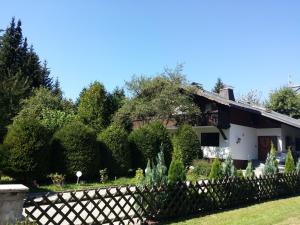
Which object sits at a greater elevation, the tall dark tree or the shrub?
the tall dark tree

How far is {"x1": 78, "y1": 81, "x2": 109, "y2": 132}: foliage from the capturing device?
3200cm

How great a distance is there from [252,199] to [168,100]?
55.5 ft

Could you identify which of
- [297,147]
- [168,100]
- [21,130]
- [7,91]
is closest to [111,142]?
[21,130]

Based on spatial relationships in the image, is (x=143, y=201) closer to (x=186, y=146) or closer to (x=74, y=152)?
(x=74, y=152)

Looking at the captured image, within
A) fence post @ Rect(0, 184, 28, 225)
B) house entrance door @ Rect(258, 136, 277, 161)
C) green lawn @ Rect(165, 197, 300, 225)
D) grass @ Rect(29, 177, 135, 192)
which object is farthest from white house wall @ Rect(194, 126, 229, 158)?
fence post @ Rect(0, 184, 28, 225)

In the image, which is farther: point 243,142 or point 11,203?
point 243,142

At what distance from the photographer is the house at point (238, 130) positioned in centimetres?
3086

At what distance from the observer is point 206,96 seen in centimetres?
3050

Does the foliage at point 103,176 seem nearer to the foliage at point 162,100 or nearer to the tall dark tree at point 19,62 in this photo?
the foliage at point 162,100

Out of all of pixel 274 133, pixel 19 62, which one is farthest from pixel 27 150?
pixel 19 62

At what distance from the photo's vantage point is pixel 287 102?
160ft

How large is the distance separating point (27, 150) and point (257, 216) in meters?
10.4

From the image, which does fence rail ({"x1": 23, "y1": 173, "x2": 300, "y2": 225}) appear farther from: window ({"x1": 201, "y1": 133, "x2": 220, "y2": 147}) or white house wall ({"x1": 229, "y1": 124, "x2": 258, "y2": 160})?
window ({"x1": 201, "y1": 133, "x2": 220, "y2": 147})

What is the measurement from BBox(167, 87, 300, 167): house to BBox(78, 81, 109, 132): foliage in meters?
5.89
